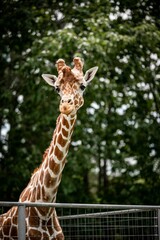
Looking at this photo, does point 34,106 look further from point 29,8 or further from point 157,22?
point 157,22

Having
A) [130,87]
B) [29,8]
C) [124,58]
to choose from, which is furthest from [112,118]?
[29,8]

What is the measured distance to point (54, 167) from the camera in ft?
15.8

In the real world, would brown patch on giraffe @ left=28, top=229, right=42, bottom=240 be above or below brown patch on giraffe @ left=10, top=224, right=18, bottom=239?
above

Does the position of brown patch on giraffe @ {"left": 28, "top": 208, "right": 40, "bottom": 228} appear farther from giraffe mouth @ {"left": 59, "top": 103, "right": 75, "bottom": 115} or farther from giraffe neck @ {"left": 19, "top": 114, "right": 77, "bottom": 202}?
giraffe mouth @ {"left": 59, "top": 103, "right": 75, "bottom": 115}

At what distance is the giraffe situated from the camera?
Result: 4625 millimetres

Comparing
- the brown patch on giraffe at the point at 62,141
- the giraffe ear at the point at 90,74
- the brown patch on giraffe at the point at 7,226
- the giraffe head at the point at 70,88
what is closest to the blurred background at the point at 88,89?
the giraffe ear at the point at 90,74

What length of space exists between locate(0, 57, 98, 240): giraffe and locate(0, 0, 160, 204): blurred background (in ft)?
12.1

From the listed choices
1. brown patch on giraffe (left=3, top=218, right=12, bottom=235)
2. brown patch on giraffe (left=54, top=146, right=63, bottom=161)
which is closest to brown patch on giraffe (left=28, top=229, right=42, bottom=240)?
brown patch on giraffe (left=3, top=218, right=12, bottom=235)

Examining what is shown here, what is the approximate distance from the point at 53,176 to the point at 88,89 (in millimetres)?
4403

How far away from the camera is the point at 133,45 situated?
927cm

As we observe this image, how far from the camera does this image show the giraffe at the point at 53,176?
462 cm

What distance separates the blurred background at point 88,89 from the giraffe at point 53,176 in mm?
3679

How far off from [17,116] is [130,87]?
98.7 inches

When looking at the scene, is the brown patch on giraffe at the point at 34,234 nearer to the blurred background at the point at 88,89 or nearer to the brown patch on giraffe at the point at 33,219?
the brown patch on giraffe at the point at 33,219
